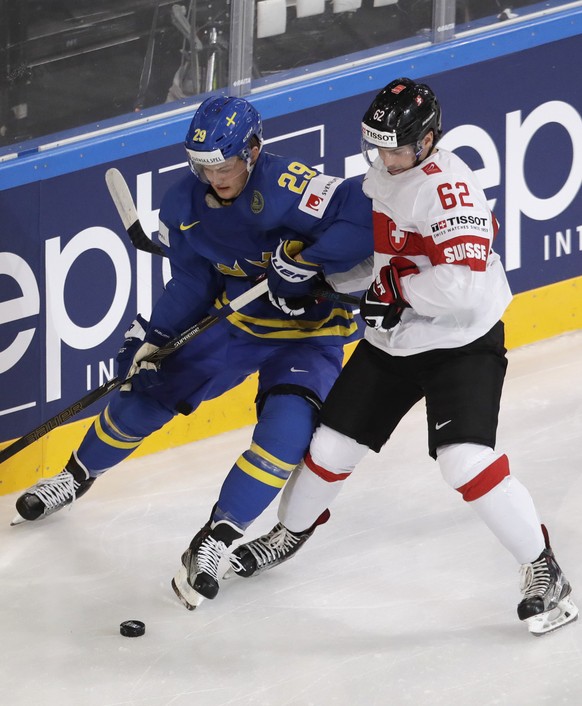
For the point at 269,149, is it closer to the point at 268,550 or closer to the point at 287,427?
the point at 287,427

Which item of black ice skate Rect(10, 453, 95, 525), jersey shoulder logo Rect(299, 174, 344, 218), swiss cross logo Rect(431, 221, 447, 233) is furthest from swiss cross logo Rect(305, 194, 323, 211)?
black ice skate Rect(10, 453, 95, 525)

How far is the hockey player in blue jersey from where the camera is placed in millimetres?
3535

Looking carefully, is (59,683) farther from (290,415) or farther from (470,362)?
(470,362)

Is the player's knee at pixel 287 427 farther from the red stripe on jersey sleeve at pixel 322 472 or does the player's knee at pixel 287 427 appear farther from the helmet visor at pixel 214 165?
the helmet visor at pixel 214 165

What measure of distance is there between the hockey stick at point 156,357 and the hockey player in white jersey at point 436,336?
344 mm

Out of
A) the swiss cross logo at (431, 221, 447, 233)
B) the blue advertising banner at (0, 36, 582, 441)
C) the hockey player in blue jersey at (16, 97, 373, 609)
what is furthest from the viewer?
the blue advertising banner at (0, 36, 582, 441)

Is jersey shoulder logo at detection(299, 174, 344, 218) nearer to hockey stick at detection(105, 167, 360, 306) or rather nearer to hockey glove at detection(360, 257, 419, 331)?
hockey glove at detection(360, 257, 419, 331)

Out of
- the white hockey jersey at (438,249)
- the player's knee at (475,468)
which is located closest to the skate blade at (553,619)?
the player's knee at (475,468)

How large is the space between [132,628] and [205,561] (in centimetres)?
25

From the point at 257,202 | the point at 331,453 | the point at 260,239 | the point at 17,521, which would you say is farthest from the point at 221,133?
the point at 17,521

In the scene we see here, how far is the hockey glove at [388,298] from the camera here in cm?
332

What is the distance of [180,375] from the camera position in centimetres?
391

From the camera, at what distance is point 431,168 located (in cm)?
325

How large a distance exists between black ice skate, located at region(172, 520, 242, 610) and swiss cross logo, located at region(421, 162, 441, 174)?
1.03 meters
